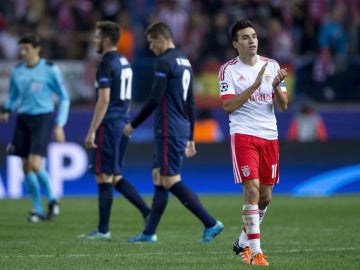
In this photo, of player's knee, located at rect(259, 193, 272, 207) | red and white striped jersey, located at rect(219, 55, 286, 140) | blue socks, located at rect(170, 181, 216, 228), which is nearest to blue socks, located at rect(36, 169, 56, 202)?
blue socks, located at rect(170, 181, 216, 228)

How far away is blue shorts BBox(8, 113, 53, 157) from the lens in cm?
1366

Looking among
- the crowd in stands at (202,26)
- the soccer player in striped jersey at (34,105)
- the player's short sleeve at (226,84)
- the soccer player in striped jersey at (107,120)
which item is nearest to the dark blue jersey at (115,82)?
the soccer player in striped jersey at (107,120)

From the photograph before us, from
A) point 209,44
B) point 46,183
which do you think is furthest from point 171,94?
point 209,44

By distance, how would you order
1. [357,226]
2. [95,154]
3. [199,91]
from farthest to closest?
[199,91], [357,226], [95,154]

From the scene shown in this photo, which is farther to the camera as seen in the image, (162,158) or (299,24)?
(299,24)

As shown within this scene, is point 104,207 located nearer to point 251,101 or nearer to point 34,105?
point 34,105

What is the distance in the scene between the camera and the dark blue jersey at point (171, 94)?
35.1 ft

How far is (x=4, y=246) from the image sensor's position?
1042cm

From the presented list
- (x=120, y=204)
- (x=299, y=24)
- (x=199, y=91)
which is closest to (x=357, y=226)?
(x=120, y=204)

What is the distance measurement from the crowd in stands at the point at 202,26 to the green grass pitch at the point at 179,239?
Answer: 243 inches

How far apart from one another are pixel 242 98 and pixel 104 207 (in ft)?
10.5

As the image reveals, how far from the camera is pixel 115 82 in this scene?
11.5m

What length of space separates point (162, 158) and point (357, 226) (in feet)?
10.5

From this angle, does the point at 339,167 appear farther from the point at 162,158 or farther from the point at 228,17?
the point at 162,158
